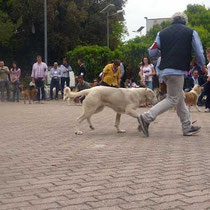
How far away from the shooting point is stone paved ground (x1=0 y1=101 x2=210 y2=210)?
→ 3936mm

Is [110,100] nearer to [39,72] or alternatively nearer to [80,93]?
[80,93]

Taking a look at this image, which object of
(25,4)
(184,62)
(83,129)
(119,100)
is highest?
(25,4)

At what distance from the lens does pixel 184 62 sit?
8.19 meters

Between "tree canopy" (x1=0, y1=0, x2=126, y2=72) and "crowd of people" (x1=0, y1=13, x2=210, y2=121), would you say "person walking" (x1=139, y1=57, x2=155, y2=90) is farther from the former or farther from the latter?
"tree canopy" (x1=0, y1=0, x2=126, y2=72)

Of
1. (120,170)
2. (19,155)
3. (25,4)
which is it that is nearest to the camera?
(120,170)

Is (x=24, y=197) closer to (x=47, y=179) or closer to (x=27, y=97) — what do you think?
(x=47, y=179)

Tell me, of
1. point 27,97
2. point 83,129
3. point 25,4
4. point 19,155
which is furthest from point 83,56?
point 19,155

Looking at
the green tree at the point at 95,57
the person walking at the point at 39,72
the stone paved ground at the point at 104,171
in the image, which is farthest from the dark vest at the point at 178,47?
the green tree at the point at 95,57

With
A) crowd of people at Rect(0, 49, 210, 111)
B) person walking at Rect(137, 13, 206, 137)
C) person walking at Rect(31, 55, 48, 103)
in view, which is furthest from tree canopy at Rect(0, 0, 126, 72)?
person walking at Rect(137, 13, 206, 137)

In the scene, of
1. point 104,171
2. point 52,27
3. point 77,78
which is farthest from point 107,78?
point 52,27

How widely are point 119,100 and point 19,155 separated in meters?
3.13

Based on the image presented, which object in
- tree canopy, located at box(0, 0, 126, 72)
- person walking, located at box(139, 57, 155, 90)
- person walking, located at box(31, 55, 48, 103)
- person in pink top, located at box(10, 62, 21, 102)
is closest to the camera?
person walking, located at box(139, 57, 155, 90)

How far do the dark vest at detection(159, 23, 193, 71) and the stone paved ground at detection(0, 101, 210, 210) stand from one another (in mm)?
1350

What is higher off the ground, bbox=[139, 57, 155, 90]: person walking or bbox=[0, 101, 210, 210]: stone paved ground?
bbox=[139, 57, 155, 90]: person walking
